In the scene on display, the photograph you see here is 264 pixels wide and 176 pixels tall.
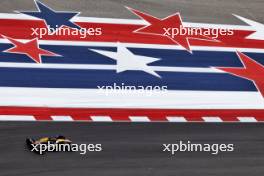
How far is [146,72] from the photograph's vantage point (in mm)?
2002

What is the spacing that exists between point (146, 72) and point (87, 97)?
30cm

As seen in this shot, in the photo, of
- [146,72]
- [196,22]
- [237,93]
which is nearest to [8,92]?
[146,72]

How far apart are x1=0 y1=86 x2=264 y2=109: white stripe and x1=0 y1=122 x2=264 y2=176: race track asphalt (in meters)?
0.09

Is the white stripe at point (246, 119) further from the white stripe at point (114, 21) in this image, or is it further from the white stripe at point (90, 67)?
the white stripe at point (114, 21)

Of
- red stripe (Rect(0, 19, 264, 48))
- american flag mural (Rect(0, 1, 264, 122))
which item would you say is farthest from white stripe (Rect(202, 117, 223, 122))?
red stripe (Rect(0, 19, 264, 48))

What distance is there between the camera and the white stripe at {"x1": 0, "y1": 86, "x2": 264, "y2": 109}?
195cm

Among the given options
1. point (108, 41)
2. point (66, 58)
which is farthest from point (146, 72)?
point (66, 58)

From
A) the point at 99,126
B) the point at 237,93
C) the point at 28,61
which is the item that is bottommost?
the point at 99,126

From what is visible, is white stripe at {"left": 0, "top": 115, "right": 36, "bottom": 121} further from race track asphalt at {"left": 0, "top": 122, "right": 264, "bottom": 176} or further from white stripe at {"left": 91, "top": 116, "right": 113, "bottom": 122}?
white stripe at {"left": 91, "top": 116, "right": 113, "bottom": 122}

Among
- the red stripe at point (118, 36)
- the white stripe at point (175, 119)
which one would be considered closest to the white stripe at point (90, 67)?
the red stripe at point (118, 36)

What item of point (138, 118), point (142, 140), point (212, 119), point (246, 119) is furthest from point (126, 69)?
point (246, 119)

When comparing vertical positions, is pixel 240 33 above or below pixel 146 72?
above

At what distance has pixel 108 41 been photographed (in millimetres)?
1981

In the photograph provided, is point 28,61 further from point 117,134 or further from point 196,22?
point 196,22
